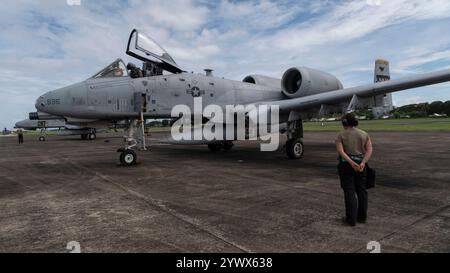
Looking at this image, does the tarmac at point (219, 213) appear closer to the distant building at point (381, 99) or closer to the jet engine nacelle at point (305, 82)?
the distant building at point (381, 99)

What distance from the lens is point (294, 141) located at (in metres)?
10.8

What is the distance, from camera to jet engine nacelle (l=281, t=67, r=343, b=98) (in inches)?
482

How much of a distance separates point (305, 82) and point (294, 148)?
121 inches

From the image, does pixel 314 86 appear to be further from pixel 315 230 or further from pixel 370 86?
pixel 315 230

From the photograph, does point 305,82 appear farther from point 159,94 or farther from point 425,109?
point 425,109

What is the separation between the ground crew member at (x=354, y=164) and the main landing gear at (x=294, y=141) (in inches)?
258

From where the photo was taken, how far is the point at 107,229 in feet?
12.5

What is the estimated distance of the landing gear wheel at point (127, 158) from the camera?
9633 millimetres

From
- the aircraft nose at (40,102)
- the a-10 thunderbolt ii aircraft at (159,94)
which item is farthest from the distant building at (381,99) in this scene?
the aircraft nose at (40,102)

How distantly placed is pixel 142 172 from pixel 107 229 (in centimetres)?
472

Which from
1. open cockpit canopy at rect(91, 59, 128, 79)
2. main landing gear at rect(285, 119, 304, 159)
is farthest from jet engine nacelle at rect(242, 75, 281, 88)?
open cockpit canopy at rect(91, 59, 128, 79)

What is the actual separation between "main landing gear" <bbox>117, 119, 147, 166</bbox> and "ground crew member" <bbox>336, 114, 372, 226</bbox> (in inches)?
265
